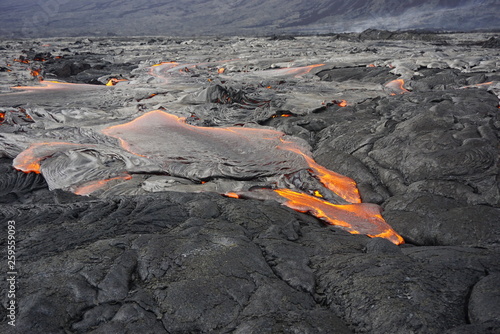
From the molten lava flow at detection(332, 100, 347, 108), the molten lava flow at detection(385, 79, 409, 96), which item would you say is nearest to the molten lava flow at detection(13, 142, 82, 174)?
the molten lava flow at detection(332, 100, 347, 108)

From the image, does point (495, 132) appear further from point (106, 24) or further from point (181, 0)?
point (181, 0)

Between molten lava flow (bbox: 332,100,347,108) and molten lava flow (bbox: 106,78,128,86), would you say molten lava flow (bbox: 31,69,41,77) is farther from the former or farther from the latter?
molten lava flow (bbox: 332,100,347,108)

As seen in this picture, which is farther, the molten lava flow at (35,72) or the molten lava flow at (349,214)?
the molten lava flow at (35,72)

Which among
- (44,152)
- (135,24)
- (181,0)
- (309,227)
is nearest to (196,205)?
(309,227)

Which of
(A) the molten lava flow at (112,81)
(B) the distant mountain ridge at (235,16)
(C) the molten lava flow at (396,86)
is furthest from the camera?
(B) the distant mountain ridge at (235,16)

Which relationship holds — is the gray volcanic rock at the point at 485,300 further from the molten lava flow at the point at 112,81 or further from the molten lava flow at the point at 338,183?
the molten lava flow at the point at 112,81

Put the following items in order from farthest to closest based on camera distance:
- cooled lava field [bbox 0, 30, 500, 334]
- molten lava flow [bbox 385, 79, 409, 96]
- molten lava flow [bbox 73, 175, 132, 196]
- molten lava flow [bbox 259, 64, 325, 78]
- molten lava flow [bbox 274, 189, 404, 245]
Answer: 1. molten lava flow [bbox 259, 64, 325, 78]
2. molten lava flow [bbox 385, 79, 409, 96]
3. molten lava flow [bbox 73, 175, 132, 196]
4. molten lava flow [bbox 274, 189, 404, 245]
5. cooled lava field [bbox 0, 30, 500, 334]

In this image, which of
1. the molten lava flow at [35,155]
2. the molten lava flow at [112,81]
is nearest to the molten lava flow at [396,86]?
the molten lava flow at [35,155]
